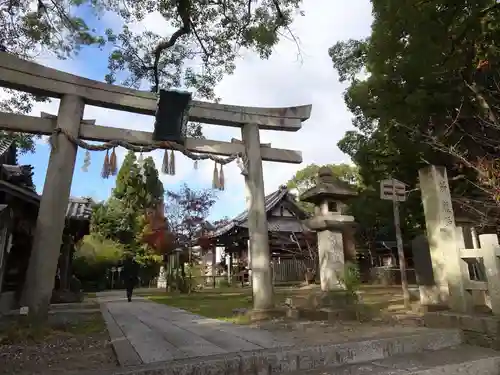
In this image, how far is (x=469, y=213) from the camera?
27.6 ft

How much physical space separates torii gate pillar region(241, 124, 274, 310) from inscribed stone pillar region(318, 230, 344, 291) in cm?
125

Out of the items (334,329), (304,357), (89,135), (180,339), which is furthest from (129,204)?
(304,357)

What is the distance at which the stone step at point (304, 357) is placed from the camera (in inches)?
141

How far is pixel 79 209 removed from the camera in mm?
13445

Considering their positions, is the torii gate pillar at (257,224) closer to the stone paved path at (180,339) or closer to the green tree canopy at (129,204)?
the stone paved path at (180,339)

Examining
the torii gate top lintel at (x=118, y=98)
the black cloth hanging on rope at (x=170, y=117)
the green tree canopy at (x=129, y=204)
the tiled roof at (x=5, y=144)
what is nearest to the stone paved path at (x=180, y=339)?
the black cloth hanging on rope at (x=170, y=117)

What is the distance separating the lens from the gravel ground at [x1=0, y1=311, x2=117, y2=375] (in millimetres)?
4094

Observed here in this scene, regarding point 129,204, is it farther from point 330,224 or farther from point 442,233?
point 442,233

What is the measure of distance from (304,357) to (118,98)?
667 cm

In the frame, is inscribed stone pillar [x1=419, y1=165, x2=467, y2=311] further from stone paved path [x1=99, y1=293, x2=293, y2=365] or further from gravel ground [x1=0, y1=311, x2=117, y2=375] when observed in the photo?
gravel ground [x1=0, y1=311, x2=117, y2=375]

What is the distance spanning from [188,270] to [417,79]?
15.4m

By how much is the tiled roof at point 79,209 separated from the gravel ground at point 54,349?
5539 mm

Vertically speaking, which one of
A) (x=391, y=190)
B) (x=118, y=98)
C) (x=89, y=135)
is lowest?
(x=391, y=190)

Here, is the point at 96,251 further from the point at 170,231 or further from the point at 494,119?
the point at 494,119
